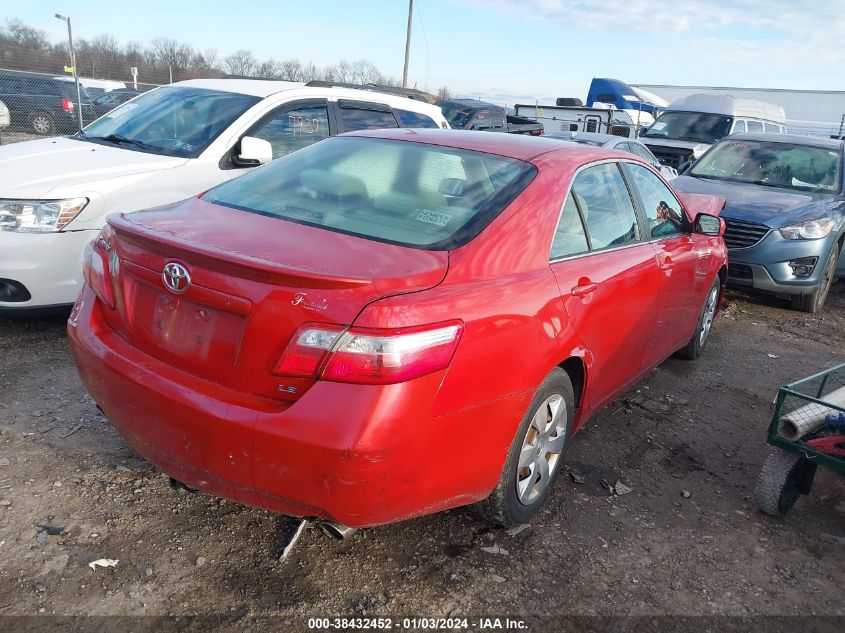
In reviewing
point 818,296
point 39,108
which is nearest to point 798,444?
point 818,296

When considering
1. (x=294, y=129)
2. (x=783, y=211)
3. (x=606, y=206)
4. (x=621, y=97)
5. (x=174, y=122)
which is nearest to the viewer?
(x=606, y=206)

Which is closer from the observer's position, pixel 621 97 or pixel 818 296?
pixel 818 296

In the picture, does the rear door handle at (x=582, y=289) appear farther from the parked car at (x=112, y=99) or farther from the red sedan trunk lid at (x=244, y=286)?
the parked car at (x=112, y=99)

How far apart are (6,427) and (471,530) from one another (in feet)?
7.69

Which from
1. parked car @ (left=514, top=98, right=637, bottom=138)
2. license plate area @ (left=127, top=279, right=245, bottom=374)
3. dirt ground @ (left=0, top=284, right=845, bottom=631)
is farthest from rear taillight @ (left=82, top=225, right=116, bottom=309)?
parked car @ (left=514, top=98, right=637, bottom=138)

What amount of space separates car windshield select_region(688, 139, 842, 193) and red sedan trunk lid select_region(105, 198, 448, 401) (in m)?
6.71

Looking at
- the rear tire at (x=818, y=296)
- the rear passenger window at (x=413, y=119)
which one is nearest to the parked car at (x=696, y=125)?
the rear tire at (x=818, y=296)

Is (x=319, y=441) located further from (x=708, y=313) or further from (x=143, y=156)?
(x=708, y=313)

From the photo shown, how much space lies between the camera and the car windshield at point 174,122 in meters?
5.30

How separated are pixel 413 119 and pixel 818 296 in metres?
4.49

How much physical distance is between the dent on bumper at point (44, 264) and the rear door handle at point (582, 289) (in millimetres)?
3145

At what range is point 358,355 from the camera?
2176mm

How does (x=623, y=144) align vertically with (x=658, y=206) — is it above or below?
below

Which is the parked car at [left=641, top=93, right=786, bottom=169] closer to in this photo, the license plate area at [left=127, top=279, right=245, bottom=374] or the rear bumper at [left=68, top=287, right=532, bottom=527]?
the rear bumper at [left=68, top=287, right=532, bottom=527]
